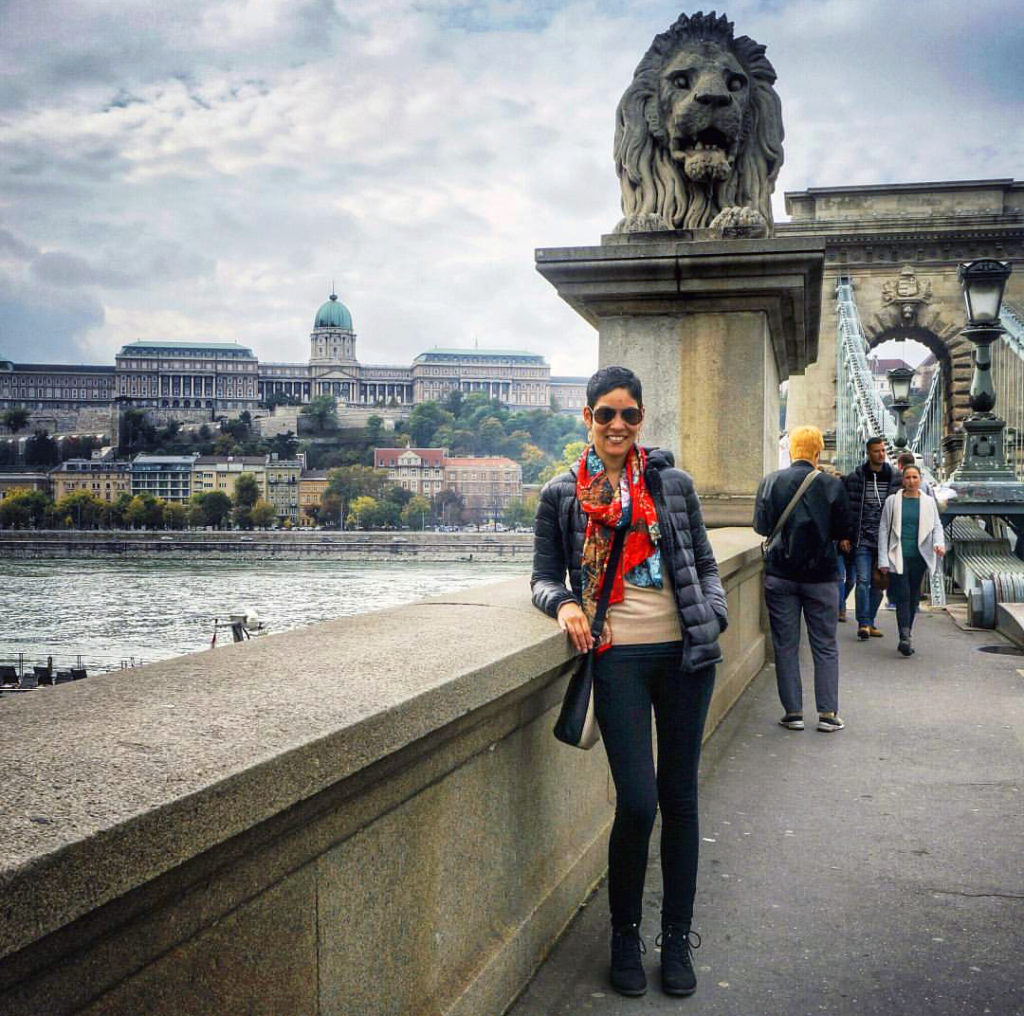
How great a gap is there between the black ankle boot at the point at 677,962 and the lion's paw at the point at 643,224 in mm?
4135

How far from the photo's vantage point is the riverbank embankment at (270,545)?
82.1 metres

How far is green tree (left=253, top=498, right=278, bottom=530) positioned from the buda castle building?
51945 millimetres

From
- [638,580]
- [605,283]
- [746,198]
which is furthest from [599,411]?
[746,198]

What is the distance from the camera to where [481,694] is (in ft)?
6.36

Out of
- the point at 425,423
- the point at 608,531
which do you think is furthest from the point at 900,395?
the point at 425,423

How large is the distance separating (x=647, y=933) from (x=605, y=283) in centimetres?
375

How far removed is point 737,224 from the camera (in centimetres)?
565

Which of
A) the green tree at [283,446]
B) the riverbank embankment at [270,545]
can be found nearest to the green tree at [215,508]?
the riverbank embankment at [270,545]

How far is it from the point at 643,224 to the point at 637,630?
12.6 feet

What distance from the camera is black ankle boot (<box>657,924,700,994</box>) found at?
7.74 feet

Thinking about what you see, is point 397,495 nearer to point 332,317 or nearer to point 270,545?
point 270,545

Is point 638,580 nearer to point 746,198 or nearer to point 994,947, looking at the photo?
point 994,947

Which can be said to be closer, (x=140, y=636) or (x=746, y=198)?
(x=746, y=198)

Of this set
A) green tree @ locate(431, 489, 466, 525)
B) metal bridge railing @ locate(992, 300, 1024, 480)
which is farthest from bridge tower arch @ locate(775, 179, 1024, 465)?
green tree @ locate(431, 489, 466, 525)
